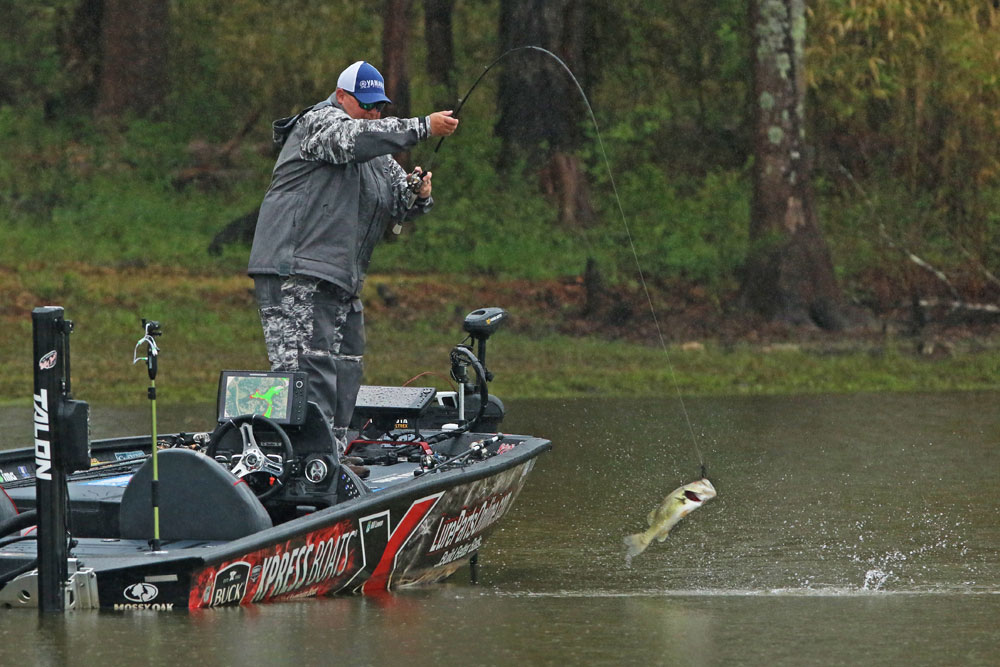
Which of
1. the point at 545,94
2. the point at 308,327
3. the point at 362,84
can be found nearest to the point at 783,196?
the point at 545,94

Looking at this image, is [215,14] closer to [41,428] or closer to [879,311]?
[879,311]

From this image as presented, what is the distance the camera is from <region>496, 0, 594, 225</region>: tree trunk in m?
23.8

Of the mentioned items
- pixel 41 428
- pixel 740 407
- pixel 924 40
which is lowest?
pixel 740 407

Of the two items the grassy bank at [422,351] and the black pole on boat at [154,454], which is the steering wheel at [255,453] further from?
the grassy bank at [422,351]

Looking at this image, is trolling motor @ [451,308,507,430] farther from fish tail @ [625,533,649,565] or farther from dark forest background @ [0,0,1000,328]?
dark forest background @ [0,0,1000,328]

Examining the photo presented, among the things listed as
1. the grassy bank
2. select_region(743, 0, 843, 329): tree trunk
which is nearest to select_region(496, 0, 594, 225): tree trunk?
the grassy bank

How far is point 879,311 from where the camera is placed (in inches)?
778

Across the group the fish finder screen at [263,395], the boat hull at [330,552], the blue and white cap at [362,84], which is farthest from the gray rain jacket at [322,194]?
the boat hull at [330,552]

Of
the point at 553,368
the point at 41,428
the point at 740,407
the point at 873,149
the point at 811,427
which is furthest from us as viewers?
the point at 873,149

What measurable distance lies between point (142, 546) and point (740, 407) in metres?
7.92

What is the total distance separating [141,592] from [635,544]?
243 centimetres

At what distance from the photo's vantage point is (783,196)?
19109mm

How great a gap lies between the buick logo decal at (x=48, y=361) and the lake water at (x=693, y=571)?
0.88 meters

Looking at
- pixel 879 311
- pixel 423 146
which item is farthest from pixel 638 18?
pixel 879 311
